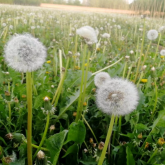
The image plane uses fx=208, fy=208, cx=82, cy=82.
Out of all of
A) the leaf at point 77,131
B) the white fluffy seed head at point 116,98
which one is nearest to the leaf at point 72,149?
the leaf at point 77,131

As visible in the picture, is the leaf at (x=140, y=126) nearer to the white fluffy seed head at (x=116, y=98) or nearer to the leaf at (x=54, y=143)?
the white fluffy seed head at (x=116, y=98)

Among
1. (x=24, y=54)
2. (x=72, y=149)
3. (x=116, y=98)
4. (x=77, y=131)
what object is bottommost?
(x=72, y=149)

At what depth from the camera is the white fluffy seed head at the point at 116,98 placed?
0.77 metres

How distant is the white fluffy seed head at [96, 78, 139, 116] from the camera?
2.52 ft

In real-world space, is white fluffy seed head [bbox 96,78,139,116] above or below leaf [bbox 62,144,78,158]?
above

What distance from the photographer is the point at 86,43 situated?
126 centimetres

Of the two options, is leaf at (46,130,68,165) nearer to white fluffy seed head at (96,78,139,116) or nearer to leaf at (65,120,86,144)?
leaf at (65,120,86,144)

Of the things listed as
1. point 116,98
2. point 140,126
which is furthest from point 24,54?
point 140,126

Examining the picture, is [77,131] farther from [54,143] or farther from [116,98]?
[116,98]

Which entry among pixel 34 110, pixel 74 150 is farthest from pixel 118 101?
pixel 34 110

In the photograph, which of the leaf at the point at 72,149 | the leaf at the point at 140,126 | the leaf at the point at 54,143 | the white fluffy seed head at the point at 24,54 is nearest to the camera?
the white fluffy seed head at the point at 24,54

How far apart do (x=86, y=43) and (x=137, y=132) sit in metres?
0.60

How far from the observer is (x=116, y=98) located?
0.75 metres

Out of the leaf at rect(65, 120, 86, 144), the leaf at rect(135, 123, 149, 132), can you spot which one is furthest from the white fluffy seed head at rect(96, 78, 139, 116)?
the leaf at rect(135, 123, 149, 132)
